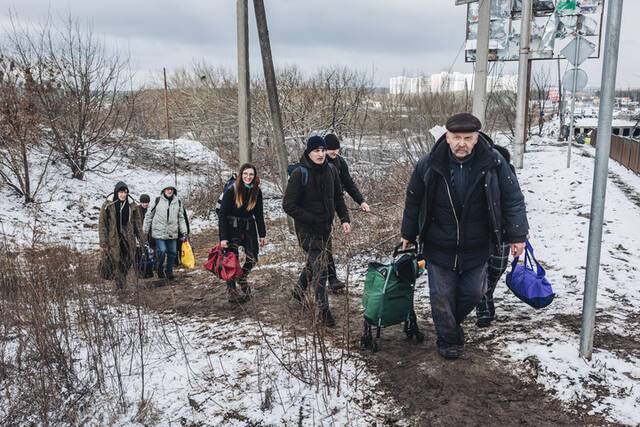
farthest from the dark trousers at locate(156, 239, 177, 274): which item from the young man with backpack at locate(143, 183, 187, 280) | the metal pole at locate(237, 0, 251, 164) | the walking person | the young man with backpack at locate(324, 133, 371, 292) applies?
the metal pole at locate(237, 0, 251, 164)

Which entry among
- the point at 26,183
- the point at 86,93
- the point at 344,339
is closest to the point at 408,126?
the point at 86,93

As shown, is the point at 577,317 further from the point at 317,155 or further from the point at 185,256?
the point at 185,256

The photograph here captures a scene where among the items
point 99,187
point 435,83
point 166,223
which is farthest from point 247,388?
point 435,83

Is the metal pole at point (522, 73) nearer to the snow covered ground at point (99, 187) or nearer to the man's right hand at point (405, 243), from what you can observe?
the snow covered ground at point (99, 187)

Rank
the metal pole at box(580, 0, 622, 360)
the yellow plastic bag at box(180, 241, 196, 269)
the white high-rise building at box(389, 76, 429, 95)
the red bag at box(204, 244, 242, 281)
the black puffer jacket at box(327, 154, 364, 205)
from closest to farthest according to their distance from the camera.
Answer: the metal pole at box(580, 0, 622, 360) < the red bag at box(204, 244, 242, 281) < the black puffer jacket at box(327, 154, 364, 205) < the yellow plastic bag at box(180, 241, 196, 269) < the white high-rise building at box(389, 76, 429, 95)

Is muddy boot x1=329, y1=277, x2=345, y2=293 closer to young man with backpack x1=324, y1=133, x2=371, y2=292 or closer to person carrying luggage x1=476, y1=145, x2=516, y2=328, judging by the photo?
young man with backpack x1=324, y1=133, x2=371, y2=292

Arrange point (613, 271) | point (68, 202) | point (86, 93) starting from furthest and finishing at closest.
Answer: point (86, 93)
point (68, 202)
point (613, 271)

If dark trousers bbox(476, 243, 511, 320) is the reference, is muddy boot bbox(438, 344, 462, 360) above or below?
below

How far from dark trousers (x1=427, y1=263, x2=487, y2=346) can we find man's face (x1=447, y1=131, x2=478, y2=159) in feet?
2.71

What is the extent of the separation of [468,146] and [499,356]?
1552 mm

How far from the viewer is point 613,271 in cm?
522

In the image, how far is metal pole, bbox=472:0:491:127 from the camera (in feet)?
21.5

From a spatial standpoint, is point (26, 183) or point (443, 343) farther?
point (26, 183)

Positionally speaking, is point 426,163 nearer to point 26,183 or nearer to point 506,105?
point 26,183
